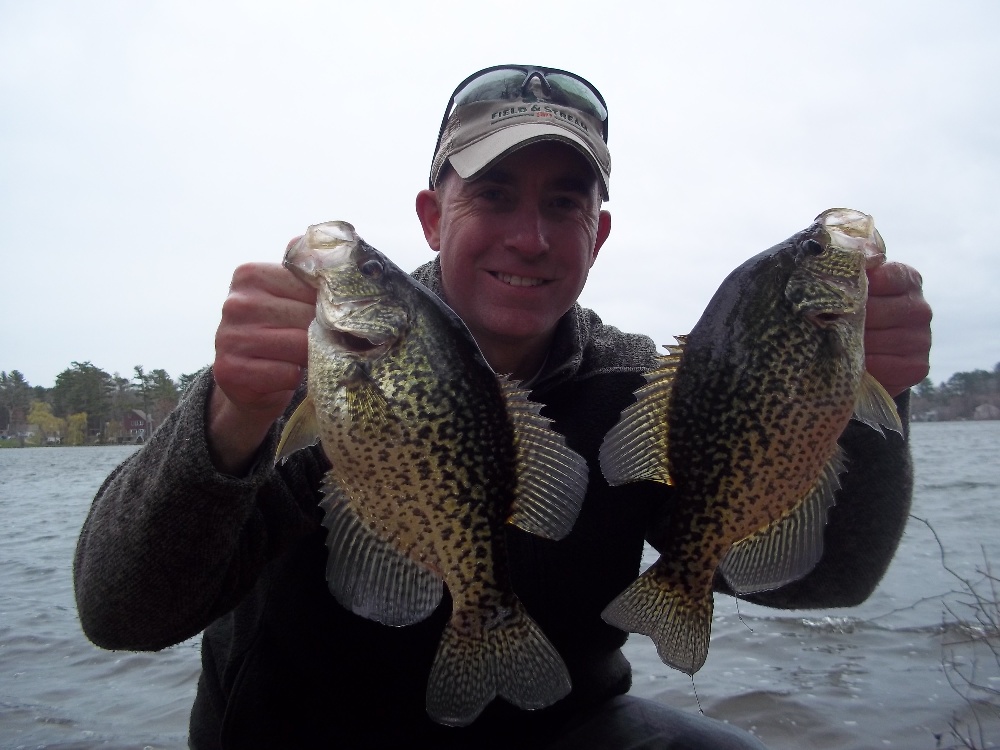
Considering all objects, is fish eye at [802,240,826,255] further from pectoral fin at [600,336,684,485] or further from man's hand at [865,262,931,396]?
pectoral fin at [600,336,684,485]

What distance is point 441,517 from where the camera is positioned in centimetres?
226

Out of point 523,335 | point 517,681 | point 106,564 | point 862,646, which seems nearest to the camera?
point 517,681

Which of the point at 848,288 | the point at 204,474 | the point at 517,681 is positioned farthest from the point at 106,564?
the point at 848,288

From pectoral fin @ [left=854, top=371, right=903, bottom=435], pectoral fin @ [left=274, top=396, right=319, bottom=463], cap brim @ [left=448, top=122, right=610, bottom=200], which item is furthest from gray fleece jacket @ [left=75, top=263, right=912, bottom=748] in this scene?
cap brim @ [left=448, top=122, right=610, bottom=200]

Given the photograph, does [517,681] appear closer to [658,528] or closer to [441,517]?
[441,517]

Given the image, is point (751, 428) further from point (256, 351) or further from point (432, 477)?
point (256, 351)

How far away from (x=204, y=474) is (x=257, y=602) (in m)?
1.16

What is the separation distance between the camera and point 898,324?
234 cm

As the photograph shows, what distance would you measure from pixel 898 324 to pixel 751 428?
0.58 metres

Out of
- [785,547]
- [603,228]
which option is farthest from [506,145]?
[785,547]

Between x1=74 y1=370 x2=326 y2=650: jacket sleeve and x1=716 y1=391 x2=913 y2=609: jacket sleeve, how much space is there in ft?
7.11

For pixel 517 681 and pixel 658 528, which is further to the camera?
pixel 658 528

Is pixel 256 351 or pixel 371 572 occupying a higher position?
pixel 256 351

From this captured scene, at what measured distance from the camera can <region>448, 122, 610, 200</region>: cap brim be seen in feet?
10.6
